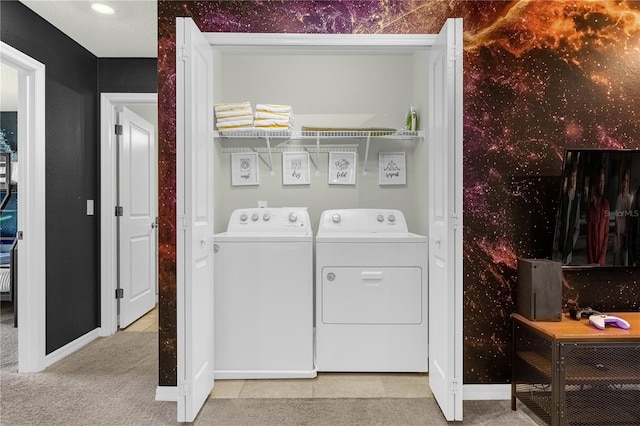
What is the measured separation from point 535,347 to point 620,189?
914 mm

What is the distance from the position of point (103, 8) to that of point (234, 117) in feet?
3.56

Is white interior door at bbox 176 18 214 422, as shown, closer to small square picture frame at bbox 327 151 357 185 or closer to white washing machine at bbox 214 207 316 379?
white washing machine at bbox 214 207 316 379

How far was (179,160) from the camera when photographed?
1.96 meters

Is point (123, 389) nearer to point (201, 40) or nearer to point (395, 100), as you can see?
point (201, 40)

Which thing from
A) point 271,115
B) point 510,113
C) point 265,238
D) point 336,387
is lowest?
point 336,387

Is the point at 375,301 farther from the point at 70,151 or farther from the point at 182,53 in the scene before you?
the point at 70,151

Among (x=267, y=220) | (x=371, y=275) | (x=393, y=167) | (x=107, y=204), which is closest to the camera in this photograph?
(x=371, y=275)

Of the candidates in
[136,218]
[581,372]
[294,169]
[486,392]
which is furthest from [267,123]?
[581,372]

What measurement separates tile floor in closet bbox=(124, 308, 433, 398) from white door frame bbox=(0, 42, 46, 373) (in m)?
1.32

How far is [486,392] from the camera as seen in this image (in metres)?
2.33

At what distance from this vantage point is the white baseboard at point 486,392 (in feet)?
7.63

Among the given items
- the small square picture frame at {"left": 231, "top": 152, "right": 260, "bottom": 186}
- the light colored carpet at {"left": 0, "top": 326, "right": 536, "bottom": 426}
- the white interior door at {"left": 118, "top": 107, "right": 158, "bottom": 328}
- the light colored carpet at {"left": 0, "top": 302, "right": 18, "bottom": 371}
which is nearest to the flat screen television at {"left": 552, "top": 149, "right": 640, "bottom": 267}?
the light colored carpet at {"left": 0, "top": 326, "right": 536, "bottom": 426}

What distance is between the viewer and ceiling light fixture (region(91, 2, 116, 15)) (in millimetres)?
2621

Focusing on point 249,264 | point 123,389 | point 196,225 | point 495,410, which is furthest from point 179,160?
point 495,410
